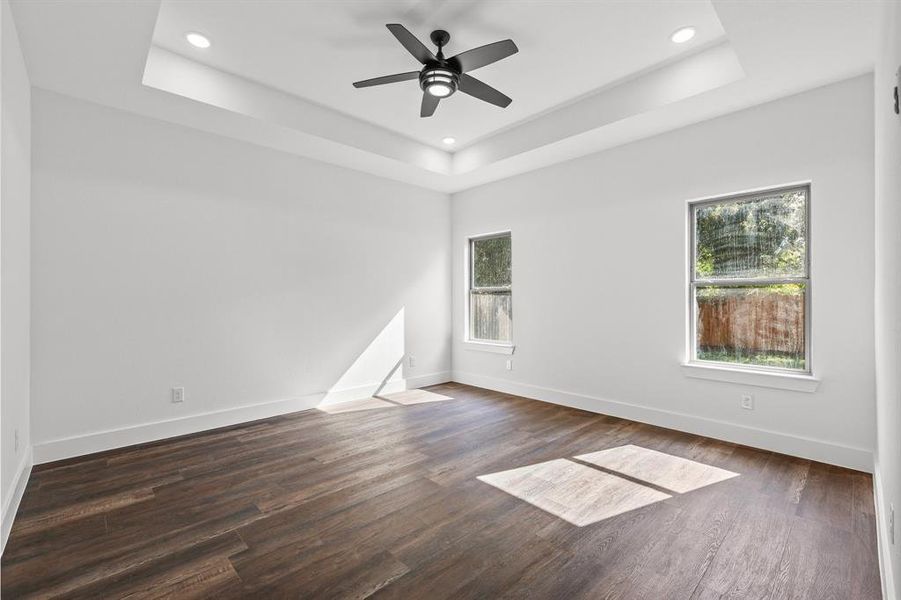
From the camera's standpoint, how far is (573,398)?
4.61 m

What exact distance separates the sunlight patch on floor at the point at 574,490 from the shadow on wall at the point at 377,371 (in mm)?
2476

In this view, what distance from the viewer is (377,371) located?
5.18 m

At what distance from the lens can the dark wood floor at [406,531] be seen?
180cm

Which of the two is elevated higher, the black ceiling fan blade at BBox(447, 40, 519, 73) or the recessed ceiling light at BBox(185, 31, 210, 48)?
the recessed ceiling light at BBox(185, 31, 210, 48)

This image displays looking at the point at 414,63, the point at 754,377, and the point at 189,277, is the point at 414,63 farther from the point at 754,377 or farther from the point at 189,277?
the point at 754,377

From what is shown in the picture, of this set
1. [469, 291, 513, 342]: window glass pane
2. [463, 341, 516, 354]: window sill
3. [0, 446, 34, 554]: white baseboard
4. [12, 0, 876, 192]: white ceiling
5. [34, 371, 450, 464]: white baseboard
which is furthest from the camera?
[469, 291, 513, 342]: window glass pane

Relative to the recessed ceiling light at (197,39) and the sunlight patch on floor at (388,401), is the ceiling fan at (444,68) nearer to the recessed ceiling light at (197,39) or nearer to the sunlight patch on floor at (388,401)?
the recessed ceiling light at (197,39)

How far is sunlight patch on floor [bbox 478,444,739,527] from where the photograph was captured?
8.03 feet

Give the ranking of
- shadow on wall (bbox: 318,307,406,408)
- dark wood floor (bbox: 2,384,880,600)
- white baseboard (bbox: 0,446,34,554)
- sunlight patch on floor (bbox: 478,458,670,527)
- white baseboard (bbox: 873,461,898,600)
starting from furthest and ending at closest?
1. shadow on wall (bbox: 318,307,406,408)
2. sunlight patch on floor (bbox: 478,458,670,527)
3. white baseboard (bbox: 0,446,34,554)
4. dark wood floor (bbox: 2,384,880,600)
5. white baseboard (bbox: 873,461,898,600)

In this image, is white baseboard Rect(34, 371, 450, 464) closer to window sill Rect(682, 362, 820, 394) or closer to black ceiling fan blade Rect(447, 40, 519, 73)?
window sill Rect(682, 362, 820, 394)

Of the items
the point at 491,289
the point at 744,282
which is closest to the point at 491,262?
the point at 491,289

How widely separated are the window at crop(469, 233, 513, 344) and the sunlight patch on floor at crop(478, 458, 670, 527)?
2569 mm

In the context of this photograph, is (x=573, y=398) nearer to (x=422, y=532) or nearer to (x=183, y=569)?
(x=422, y=532)

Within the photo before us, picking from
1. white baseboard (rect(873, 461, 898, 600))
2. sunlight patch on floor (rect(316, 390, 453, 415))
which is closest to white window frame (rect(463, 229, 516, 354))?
sunlight patch on floor (rect(316, 390, 453, 415))
